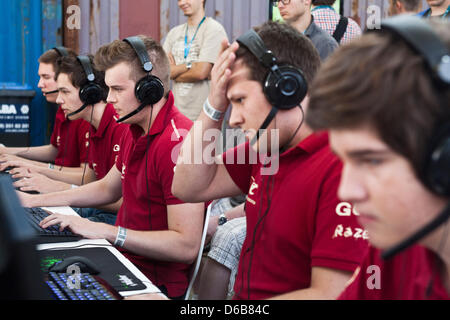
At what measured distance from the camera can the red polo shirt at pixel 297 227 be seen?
1126 millimetres

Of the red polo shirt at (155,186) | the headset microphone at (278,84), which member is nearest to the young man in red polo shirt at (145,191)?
the red polo shirt at (155,186)

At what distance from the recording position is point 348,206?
114cm

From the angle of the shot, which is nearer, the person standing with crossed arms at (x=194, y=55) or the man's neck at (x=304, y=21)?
the man's neck at (x=304, y=21)

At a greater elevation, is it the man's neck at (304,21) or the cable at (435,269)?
the man's neck at (304,21)

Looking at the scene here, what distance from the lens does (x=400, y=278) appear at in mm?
916

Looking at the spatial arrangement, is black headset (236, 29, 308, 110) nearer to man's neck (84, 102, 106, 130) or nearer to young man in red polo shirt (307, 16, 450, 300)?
young man in red polo shirt (307, 16, 450, 300)

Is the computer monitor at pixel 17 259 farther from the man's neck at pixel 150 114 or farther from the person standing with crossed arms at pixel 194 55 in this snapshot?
the person standing with crossed arms at pixel 194 55

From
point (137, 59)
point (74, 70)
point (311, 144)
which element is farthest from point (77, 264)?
point (74, 70)

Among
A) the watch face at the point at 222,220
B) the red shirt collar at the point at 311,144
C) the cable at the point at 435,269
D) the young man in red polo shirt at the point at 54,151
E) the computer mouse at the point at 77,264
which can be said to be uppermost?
the red shirt collar at the point at 311,144

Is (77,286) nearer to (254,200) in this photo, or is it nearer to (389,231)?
(254,200)

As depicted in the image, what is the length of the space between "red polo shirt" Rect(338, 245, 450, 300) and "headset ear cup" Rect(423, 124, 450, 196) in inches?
8.1

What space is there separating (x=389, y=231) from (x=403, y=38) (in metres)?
0.26

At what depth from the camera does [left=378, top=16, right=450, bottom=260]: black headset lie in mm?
648

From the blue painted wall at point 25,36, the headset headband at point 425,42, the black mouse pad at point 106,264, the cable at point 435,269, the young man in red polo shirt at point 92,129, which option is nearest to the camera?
the headset headband at point 425,42
